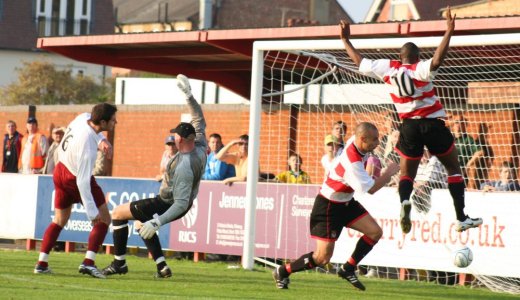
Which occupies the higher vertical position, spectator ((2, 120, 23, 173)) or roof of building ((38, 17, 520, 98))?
roof of building ((38, 17, 520, 98))

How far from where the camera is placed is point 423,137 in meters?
12.8

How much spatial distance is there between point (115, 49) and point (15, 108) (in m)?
8.76

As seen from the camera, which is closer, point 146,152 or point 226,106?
point 226,106

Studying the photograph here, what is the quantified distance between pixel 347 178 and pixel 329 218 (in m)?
0.58

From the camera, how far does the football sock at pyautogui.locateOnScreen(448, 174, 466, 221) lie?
43.0 feet

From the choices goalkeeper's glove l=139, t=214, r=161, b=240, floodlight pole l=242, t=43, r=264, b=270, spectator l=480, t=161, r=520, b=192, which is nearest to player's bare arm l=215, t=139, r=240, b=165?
floodlight pole l=242, t=43, r=264, b=270

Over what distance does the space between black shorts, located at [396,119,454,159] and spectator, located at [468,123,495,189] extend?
458 centimetres

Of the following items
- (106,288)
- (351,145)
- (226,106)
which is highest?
(226,106)

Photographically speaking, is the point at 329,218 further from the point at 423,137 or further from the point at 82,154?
the point at 82,154

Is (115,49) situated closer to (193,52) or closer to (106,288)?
(193,52)

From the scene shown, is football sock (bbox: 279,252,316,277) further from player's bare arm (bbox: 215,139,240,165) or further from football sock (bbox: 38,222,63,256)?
player's bare arm (bbox: 215,139,240,165)

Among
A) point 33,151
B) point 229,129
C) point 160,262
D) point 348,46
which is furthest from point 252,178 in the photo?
point 229,129

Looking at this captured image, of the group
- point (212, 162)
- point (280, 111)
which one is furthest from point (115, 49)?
point (212, 162)

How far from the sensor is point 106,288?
12.7m
